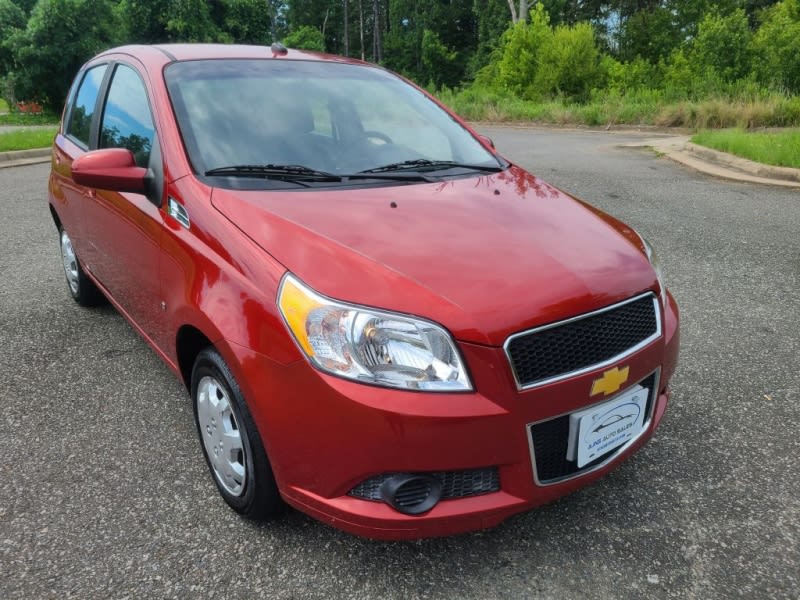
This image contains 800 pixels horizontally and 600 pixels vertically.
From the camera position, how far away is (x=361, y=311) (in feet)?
5.46

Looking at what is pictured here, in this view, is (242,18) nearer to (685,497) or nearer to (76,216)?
(76,216)

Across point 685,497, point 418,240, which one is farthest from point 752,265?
point 418,240

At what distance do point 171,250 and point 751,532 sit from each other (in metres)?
2.22

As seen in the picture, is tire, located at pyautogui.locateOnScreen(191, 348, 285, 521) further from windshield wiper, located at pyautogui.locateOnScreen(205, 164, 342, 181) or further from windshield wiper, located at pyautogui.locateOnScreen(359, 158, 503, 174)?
windshield wiper, located at pyautogui.locateOnScreen(359, 158, 503, 174)

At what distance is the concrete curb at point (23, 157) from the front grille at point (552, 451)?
10876 millimetres

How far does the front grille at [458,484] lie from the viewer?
1.71 meters

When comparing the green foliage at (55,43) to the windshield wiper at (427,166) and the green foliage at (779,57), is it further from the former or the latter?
the windshield wiper at (427,166)

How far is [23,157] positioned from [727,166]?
37.5ft

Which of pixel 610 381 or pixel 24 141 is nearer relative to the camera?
pixel 610 381

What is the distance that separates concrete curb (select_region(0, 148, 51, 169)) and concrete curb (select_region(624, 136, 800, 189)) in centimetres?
1073

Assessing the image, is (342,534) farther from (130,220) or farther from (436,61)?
(436,61)

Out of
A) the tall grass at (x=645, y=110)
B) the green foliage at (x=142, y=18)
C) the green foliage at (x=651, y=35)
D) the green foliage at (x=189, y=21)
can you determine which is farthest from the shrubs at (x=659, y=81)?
the green foliage at (x=142, y=18)

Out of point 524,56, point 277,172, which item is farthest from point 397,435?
point 524,56

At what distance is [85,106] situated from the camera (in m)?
3.54
